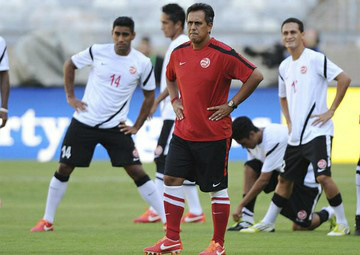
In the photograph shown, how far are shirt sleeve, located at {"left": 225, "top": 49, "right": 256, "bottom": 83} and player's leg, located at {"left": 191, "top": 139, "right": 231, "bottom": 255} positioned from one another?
2.03 feet

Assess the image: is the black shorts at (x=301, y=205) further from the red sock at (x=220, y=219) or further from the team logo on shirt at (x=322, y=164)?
the red sock at (x=220, y=219)

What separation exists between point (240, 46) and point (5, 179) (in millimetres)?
9377

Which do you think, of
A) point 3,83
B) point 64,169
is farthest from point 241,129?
point 3,83

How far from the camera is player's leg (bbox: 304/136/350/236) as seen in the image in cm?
1032

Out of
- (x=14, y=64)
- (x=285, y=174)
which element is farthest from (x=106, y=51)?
(x=14, y=64)

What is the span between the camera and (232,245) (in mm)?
9336

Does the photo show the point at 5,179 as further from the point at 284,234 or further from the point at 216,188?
the point at 216,188

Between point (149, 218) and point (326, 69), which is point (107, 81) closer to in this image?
point (149, 218)

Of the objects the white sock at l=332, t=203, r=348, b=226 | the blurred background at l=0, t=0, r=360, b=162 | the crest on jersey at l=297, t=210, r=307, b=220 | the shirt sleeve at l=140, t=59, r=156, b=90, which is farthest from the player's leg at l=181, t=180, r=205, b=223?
the blurred background at l=0, t=0, r=360, b=162

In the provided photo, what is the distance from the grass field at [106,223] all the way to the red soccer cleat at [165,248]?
27 cm

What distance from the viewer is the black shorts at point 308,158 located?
33.9 feet

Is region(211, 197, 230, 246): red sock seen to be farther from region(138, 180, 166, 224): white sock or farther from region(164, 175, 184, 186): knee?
region(138, 180, 166, 224): white sock

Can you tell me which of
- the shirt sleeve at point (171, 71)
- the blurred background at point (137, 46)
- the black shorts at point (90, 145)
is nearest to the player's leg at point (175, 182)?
the shirt sleeve at point (171, 71)

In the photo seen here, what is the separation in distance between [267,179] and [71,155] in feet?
7.88
